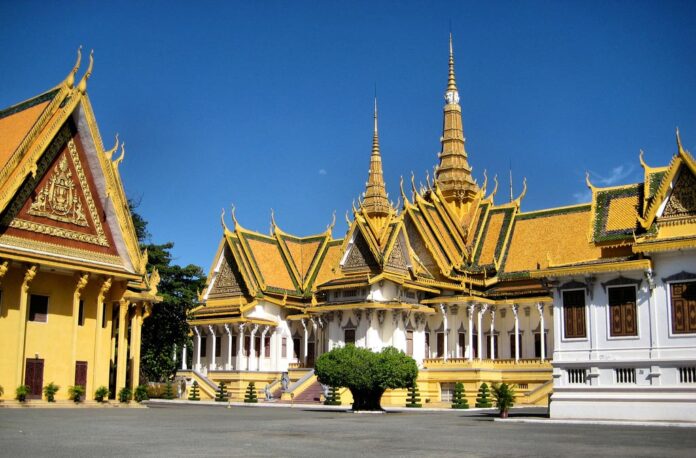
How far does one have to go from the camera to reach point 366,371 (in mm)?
29797

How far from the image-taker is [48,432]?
16594 millimetres

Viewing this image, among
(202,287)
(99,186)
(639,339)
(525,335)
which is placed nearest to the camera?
(639,339)

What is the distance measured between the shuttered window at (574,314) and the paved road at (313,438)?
4114mm

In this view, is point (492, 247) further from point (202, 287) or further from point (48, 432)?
point (48, 432)

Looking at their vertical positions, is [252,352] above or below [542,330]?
below

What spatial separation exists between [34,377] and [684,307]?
20281mm

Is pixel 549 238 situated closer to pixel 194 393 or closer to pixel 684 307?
pixel 194 393

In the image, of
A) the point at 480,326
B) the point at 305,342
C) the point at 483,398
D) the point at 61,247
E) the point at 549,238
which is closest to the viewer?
the point at 61,247

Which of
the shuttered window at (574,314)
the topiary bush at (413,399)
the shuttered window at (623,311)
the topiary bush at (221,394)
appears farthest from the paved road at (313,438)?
the topiary bush at (221,394)

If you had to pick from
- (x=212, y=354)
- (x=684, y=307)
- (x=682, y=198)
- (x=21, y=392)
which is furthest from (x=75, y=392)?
(x=682, y=198)

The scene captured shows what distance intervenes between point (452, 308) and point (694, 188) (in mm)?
20001

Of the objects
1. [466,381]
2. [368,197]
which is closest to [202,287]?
[368,197]

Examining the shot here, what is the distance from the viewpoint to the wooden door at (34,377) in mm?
27922

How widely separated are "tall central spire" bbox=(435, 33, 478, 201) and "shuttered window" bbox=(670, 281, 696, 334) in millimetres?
27408
